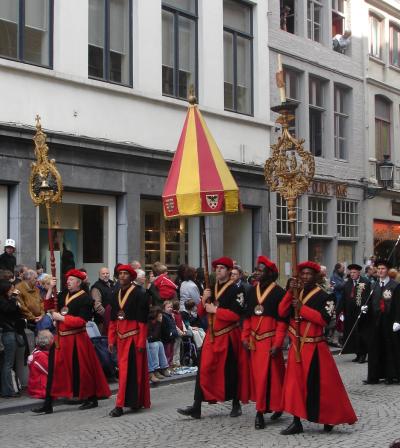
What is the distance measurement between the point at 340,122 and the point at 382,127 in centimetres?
271

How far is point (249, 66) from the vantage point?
23.3 m

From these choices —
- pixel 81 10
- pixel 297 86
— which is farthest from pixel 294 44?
pixel 81 10

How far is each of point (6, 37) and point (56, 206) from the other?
3.35m

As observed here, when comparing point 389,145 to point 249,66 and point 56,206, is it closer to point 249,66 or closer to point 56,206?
point 249,66

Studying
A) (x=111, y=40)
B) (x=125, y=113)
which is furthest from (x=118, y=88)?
(x=111, y=40)

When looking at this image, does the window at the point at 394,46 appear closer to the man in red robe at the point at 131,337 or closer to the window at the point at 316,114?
the window at the point at 316,114

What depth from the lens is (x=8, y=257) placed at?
15.4m

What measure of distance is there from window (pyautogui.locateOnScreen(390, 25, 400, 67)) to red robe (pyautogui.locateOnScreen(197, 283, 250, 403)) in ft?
69.0

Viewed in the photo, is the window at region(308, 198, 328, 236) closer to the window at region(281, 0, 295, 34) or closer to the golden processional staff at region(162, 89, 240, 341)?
the window at region(281, 0, 295, 34)

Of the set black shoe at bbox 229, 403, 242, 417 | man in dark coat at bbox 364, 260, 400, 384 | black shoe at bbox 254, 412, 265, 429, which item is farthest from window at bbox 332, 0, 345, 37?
black shoe at bbox 254, 412, 265, 429

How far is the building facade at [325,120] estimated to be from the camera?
24484mm

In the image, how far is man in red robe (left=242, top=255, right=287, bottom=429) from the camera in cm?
1027

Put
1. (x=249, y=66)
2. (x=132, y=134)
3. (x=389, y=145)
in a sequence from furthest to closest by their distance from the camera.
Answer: (x=389, y=145) → (x=249, y=66) → (x=132, y=134)

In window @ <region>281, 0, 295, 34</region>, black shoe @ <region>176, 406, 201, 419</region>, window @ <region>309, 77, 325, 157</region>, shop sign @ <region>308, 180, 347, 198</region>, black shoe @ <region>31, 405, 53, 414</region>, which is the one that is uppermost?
window @ <region>281, 0, 295, 34</region>
